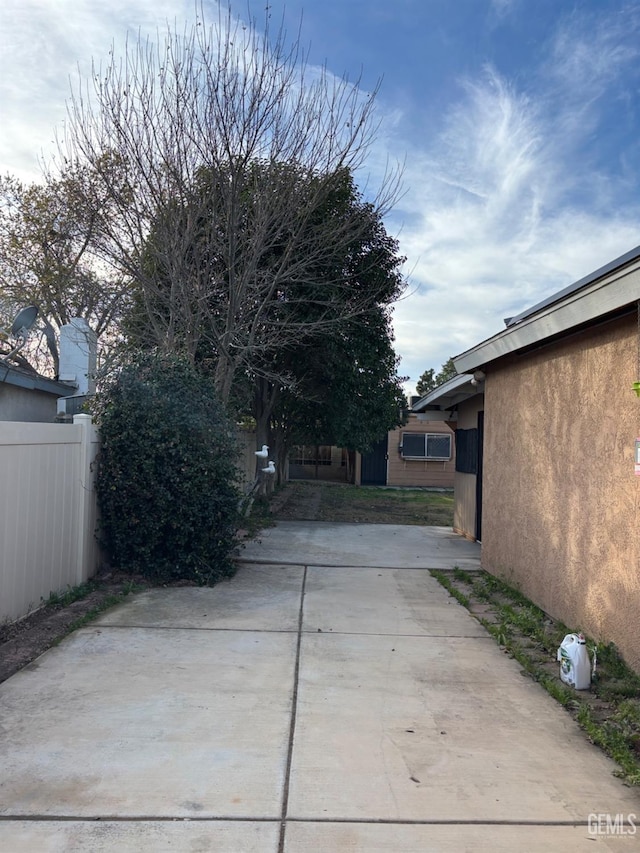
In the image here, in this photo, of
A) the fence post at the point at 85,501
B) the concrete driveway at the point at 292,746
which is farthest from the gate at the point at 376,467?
the concrete driveway at the point at 292,746

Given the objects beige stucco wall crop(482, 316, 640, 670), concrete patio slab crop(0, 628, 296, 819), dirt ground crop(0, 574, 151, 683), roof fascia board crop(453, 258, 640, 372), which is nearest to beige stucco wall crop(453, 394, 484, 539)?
beige stucco wall crop(482, 316, 640, 670)

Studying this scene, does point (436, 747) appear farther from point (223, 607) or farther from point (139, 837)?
point (223, 607)

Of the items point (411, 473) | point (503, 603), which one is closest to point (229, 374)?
point (503, 603)

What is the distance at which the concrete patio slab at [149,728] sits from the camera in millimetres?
2951

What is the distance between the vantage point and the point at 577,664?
14.6ft

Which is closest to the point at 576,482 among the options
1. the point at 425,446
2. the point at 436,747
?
the point at 436,747

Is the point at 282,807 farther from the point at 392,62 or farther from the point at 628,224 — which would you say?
the point at 392,62

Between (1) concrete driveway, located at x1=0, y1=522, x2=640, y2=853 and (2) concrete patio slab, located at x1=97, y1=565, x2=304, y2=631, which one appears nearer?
(1) concrete driveway, located at x1=0, y1=522, x2=640, y2=853

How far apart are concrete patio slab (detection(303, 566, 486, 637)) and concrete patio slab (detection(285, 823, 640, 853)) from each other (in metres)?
2.94

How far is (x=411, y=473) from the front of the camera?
83.8 ft

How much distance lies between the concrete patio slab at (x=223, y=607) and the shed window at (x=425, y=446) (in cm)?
1771

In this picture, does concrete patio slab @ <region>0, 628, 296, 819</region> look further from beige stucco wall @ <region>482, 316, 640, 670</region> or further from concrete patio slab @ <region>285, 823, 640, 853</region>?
beige stucco wall @ <region>482, 316, 640, 670</region>

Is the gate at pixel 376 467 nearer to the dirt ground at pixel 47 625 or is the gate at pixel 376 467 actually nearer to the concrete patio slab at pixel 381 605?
the concrete patio slab at pixel 381 605

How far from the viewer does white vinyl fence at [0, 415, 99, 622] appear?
17.2ft
